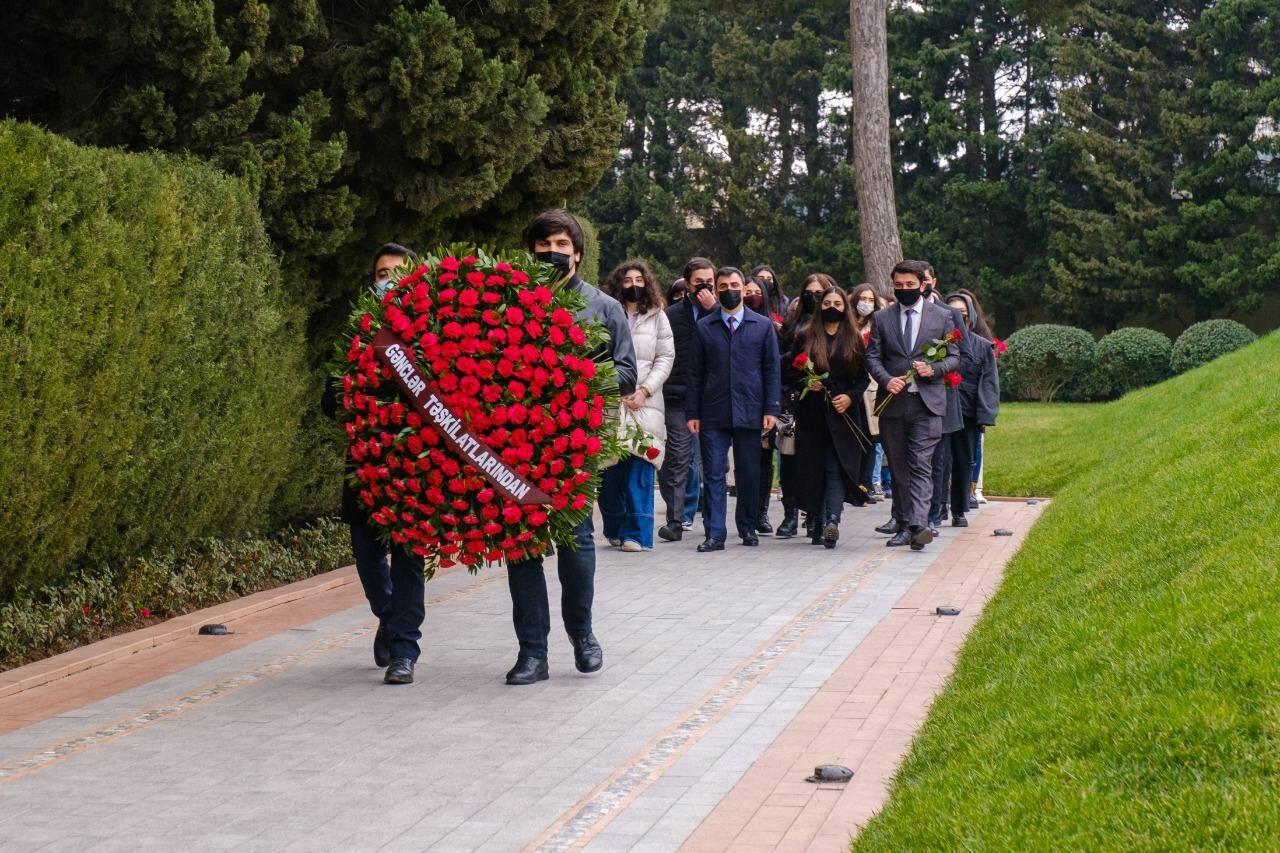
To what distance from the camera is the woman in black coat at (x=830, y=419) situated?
12508mm

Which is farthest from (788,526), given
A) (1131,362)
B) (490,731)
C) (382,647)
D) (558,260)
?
(1131,362)

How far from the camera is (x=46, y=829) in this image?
5.34 meters

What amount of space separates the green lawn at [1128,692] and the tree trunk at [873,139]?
14.9 m

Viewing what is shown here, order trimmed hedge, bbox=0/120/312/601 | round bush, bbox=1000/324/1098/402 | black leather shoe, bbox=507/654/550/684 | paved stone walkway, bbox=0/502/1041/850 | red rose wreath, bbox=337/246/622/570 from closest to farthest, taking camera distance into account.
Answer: paved stone walkway, bbox=0/502/1041/850 < red rose wreath, bbox=337/246/622/570 < black leather shoe, bbox=507/654/550/684 < trimmed hedge, bbox=0/120/312/601 < round bush, bbox=1000/324/1098/402

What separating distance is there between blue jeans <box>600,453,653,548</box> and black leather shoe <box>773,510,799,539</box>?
4.29 feet

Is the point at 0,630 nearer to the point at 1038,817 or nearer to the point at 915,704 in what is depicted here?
the point at 915,704

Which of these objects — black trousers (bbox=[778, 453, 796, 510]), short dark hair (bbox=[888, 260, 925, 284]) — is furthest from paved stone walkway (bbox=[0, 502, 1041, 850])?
short dark hair (bbox=[888, 260, 925, 284])

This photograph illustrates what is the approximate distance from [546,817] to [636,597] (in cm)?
468

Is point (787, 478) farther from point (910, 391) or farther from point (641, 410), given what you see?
point (641, 410)

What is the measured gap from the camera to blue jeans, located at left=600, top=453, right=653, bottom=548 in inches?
477

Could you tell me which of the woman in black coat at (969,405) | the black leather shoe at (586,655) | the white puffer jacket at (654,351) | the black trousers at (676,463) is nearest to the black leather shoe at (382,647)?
the black leather shoe at (586,655)

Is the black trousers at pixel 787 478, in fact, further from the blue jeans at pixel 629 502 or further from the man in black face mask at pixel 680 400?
the blue jeans at pixel 629 502

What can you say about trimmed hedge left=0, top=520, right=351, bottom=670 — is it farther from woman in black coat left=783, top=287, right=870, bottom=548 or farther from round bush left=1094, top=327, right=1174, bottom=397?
round bush left=1094, top=327, right=1174, bottom=397

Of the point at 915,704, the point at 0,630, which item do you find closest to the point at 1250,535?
the point at 915,704
